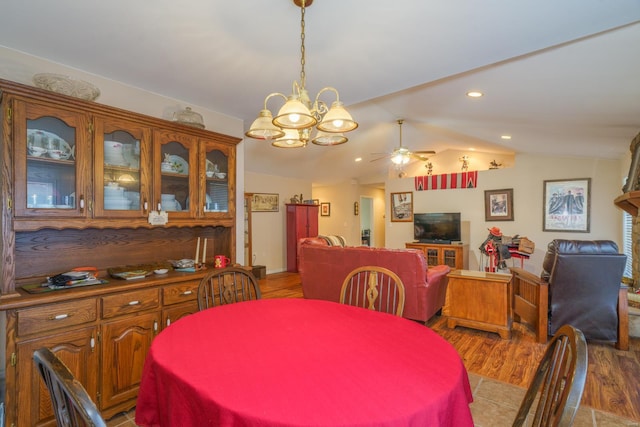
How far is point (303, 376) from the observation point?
1.02 meters

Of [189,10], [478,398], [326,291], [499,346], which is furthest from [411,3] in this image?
[326,291]

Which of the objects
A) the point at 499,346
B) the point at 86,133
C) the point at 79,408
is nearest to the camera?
the point at 79,408

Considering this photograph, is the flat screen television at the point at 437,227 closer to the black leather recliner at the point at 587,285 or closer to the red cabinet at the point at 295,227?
the red cabinet at the point at 295,227

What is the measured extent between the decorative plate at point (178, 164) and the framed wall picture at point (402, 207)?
6.27 meters

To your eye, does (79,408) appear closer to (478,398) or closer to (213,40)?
(213,40)

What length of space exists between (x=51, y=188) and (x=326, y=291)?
3.20 metres

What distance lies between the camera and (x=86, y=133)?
2.00 meters

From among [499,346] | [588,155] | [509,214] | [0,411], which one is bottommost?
[499,346]

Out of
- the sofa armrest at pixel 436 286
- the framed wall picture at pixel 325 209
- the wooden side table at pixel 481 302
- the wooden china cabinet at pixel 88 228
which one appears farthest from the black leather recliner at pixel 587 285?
the framed wall picture at pixel 325 209

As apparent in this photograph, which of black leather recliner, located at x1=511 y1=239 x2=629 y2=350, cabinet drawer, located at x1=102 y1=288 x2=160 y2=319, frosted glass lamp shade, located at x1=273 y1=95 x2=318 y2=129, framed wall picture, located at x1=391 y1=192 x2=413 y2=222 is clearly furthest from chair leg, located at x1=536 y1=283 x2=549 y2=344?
framed wall picture, located at x1=391 y1=192 x2=413 y2=222

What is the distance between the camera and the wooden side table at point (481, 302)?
10.9ft

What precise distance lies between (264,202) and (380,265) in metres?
4.08

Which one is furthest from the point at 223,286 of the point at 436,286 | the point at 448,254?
the point at 448,254

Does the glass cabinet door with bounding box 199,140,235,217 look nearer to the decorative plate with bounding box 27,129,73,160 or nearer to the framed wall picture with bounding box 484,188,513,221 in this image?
the decorative plate with bounding box 27,129,73,160
